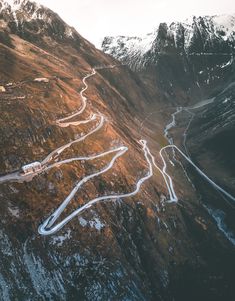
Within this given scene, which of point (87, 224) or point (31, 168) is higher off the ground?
point (31, 168)

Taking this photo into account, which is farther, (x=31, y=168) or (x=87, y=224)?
(x=31, y=168)

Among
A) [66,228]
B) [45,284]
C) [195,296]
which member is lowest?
[195,296]

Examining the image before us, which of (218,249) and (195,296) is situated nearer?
(195,296)

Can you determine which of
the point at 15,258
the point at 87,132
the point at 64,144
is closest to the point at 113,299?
the point at 15,258

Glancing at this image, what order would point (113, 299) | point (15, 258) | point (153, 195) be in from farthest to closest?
point (153, 195) < point (113, 299) < point (15, 258)

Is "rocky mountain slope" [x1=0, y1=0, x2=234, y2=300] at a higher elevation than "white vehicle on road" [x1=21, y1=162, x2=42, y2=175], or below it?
below

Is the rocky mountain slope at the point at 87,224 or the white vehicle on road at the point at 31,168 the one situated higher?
the white vehicle on road at the point at 31,168

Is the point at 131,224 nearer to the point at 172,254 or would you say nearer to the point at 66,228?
the point at 172,254

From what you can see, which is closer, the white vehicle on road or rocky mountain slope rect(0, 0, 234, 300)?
rocky mountain slope rect(0, 0, 234, 300)

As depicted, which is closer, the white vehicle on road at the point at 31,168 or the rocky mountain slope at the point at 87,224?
the rocky mountain slope at the point at 87,224

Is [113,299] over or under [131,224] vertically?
under

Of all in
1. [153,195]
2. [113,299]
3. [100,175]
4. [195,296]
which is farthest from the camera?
[153,195]
